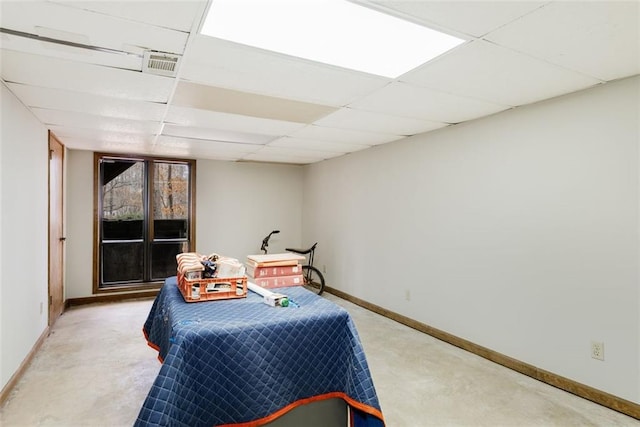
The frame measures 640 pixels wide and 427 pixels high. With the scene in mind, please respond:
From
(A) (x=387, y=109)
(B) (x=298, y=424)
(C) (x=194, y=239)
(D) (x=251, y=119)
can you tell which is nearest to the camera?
(B) (x=298, y=424)

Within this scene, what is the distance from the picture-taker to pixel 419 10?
1.58 metres

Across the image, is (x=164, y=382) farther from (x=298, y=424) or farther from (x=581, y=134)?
(x=581, y=134)

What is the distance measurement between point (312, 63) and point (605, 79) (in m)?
2.05

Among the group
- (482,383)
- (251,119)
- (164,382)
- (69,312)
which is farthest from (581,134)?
(69,312)

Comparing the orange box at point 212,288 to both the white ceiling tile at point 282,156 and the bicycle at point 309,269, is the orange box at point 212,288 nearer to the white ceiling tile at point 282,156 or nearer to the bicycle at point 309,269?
the white ceiling tile at point 282,156

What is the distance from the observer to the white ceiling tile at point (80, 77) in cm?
210

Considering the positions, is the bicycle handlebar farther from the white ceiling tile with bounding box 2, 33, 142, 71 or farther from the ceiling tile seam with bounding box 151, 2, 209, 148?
the white ceiling tile with bounding box 2, 33, 142, 71

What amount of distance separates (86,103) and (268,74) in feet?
5.54

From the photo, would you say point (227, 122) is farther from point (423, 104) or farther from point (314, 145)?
point (423, 104)

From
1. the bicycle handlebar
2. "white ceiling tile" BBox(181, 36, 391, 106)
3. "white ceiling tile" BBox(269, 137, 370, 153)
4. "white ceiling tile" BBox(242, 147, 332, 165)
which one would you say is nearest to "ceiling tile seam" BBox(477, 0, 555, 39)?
"white ceiling tile" BBox(181, 36, 391, 106)

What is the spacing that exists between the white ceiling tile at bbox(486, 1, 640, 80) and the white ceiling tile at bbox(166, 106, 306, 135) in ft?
7.13

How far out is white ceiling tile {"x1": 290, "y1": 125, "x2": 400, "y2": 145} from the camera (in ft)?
12.7

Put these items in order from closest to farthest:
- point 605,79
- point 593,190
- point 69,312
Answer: point 605,79, point 593,190, point 69,312

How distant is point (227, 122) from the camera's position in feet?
11.5
